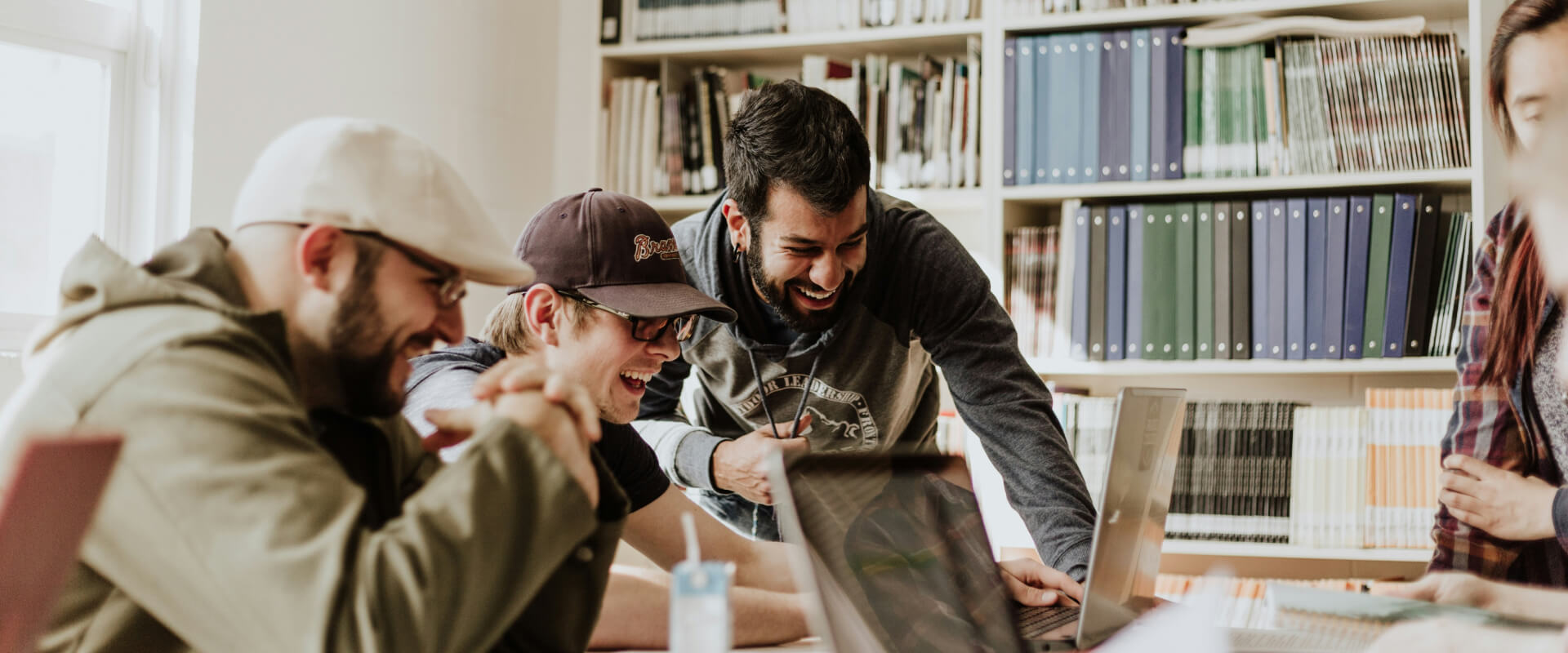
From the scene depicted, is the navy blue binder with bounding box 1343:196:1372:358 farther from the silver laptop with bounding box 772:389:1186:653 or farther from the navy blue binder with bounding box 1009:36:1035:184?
the silver laptop with bounding box 772:389:1186:653

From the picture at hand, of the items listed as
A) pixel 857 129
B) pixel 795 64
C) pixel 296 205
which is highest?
pixel 795 64

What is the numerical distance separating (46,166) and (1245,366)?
236 cm

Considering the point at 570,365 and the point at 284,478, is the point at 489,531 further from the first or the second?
the point at 570,365

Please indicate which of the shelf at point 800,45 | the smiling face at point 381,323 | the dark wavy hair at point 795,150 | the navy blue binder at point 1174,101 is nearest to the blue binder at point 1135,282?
the navy blue binder at point 1174,101

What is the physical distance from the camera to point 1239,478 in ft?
8.74

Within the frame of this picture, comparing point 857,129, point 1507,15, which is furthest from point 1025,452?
point 1507,15

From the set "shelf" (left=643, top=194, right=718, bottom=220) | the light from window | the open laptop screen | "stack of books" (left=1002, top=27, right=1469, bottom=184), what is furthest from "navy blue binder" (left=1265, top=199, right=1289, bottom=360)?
the light from window

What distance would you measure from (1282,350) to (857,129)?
1.28m

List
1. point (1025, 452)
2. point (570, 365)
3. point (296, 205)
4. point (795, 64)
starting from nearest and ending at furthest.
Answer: point (296, 205), point (570, 365), point (1025, 452), point (795, 64)

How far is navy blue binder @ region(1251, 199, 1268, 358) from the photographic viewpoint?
266cm

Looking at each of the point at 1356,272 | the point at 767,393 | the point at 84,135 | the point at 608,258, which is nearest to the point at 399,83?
the point at 84,135

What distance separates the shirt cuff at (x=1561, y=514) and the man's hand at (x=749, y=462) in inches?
39.2

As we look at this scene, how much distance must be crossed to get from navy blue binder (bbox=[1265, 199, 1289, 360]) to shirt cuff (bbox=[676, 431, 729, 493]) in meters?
1.33

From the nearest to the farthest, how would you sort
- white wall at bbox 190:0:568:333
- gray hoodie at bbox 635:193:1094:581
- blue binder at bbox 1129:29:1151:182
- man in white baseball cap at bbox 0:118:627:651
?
man in white baseball cap at bbox 0:118:627:651, gray hoodie at bbox 635:193:1094:581, white wall at bbox 190:0:568:333, blue binder at bbox 1129:29:1151:182
